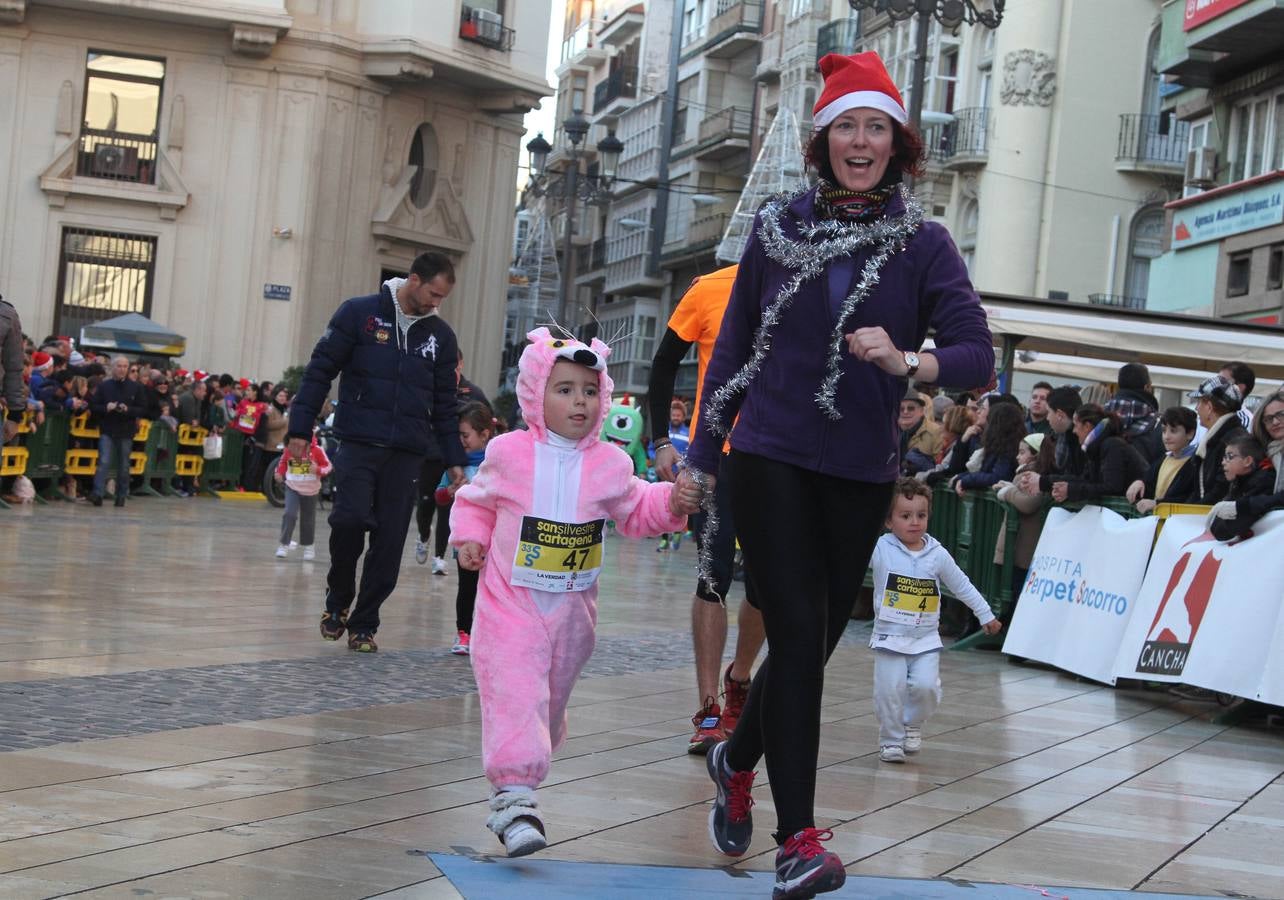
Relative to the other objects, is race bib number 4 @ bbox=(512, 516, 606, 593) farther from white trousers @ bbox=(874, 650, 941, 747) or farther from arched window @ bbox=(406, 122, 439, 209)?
arched window @ bbox=(406, 122, 439, 209)

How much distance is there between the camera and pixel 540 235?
53.1m

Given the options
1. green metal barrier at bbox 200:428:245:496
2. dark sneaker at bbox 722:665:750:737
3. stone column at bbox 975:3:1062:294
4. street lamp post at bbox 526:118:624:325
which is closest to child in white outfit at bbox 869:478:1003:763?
dark sneaker at bbox 722:665:750:737

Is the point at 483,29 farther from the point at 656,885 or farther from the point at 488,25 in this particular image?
the point at 656,885

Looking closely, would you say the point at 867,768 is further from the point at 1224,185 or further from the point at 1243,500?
the point at 1224,185

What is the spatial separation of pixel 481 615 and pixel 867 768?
8.08ft

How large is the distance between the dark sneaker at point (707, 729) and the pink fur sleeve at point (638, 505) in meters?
1.78

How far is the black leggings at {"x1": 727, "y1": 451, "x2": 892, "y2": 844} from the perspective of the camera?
16.5 feet

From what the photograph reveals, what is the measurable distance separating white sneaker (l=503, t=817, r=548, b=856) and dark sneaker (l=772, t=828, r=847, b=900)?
698mm

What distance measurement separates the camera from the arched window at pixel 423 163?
140ft

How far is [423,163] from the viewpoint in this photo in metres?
43.2

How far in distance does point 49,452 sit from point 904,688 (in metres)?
17.2

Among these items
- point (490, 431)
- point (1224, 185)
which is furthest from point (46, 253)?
point (490, 431)

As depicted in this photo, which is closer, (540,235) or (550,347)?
(550,347)

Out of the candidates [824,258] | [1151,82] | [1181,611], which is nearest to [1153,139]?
[1151,82]
